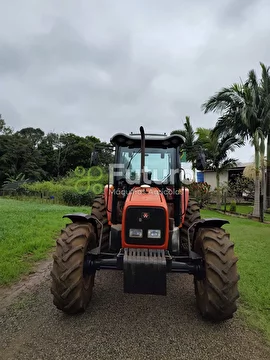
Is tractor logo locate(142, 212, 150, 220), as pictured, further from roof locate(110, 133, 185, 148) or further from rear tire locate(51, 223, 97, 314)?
roof locate(110, 133, 185, 148)

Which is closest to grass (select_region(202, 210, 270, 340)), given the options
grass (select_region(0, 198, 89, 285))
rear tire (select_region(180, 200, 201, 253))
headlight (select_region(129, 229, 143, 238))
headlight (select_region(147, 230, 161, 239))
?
rear tire (select_region(180, 200, 201, 253))

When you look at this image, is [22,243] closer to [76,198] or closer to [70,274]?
[70,274]

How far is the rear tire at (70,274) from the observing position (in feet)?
10.3

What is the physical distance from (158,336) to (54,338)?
1098mm

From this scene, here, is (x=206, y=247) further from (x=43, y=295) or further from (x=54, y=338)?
(x=43, y=295)

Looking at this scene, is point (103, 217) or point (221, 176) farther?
point (221, 176)

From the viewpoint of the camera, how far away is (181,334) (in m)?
3.03

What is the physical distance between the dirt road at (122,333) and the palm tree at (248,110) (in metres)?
11.6

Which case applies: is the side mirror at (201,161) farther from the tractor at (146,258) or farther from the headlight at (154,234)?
the headlight at (154,234)

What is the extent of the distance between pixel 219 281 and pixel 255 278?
2.29m

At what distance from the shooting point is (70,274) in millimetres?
3135

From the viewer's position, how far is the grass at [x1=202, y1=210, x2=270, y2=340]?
3.54m

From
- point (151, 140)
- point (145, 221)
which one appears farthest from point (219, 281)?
point (151, 140)

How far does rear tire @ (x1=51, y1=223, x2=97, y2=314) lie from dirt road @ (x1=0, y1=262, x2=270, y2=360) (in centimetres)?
22
